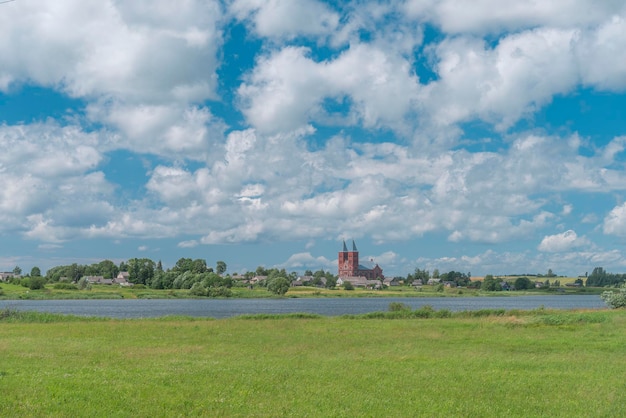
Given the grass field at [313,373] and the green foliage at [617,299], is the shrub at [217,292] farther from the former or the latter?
the grass field at [313,373]

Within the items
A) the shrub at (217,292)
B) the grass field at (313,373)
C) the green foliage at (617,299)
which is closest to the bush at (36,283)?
the shrub at (217,292)

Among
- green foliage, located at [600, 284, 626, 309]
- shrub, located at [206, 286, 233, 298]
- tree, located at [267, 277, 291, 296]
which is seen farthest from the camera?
tree, located at [267, 277, 291, 296]

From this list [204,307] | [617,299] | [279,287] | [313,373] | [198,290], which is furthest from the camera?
[279,287]

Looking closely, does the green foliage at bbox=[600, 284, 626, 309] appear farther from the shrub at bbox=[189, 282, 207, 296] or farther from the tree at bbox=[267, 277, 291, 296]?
the tree at bbox=[267, 277, 291, 296]

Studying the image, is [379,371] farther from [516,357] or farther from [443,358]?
[516,357]

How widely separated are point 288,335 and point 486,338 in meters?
11.7

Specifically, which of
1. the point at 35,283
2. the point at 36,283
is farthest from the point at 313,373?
the point at 36,283

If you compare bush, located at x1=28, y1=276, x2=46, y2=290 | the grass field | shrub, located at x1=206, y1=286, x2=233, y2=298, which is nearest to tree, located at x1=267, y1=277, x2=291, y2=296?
shrub, located at x1=206, y1=286, x2=233, y2=298

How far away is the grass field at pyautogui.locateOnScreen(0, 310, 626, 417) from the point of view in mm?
16469

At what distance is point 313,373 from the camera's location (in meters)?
21.6

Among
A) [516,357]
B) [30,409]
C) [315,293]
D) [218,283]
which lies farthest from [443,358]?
[315,293]

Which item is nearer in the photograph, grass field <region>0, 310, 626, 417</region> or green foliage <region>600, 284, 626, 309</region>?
grass field <region>0, 310, 626, 417</region>

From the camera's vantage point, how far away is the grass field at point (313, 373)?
54.0ft

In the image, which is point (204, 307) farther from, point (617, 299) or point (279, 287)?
point (617, 299)
